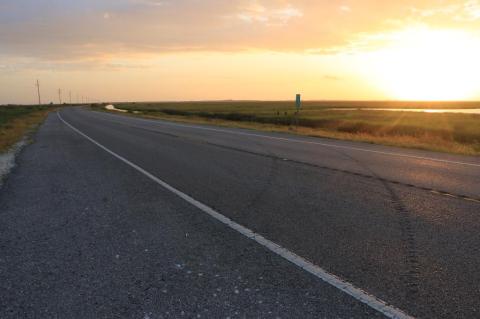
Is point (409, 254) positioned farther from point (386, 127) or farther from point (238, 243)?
point (386, 127)

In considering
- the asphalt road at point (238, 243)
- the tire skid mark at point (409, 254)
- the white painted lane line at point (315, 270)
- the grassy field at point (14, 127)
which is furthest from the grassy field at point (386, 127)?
the grassy field at point (14, 127)

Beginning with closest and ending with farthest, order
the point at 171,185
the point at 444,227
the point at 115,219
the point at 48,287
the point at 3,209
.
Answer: the point at 48,287, the point at 444,227, the point at 115,219, the point at 3,209, the point at 171,185

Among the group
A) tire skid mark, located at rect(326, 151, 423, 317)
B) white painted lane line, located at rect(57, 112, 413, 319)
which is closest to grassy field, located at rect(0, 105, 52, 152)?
white painted lane line, located at rect(57, 112, 413, 319)

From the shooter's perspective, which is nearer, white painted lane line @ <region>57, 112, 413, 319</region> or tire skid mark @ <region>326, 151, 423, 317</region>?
white painted lane line @ <region>57, 112, 413, 319</region>

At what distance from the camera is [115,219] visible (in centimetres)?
573

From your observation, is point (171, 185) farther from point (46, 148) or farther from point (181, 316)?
point (46, 148)

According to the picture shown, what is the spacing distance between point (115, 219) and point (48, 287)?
2.13 metres

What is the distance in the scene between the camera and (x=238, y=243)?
4617mm

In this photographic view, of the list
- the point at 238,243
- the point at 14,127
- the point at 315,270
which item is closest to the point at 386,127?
the point at 14,127

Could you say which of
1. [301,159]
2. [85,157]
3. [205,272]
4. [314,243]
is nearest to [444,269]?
[314,243]

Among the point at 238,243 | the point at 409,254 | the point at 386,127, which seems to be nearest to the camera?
the point at 409,254

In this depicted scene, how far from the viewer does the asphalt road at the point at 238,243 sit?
3293mm

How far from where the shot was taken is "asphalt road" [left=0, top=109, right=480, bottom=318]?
3.29m

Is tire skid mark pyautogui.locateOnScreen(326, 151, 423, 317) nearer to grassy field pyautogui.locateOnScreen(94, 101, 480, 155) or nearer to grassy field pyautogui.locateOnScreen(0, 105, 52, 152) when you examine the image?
grassy field pyautogui.locateOnScreen(94, 101, 480, 155)
